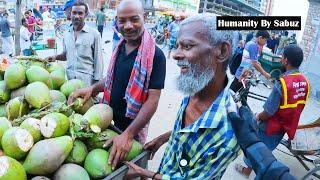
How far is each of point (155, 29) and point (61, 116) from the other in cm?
1698

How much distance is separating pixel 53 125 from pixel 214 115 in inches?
33.2

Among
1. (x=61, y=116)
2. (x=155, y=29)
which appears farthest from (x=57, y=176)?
(x=155, y=29)

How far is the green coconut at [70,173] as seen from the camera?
1695 mm

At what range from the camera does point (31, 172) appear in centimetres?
171

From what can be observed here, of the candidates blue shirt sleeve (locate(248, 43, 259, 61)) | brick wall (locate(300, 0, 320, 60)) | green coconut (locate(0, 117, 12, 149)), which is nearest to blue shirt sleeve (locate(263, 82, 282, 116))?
green coconut (locate(0, 117, 12, 149))

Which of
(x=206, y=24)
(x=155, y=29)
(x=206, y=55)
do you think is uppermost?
(x=206, y=24)

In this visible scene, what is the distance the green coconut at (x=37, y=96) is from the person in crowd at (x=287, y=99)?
2.37 m

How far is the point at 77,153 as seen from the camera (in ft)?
6.00

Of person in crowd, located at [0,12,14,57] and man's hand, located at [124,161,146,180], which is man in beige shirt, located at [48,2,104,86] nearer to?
man's hand, located at [124,161,146,180]

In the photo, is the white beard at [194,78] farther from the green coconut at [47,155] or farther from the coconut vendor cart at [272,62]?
the coconut vendor cart at [272,62]

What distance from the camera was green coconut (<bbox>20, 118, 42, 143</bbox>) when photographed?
1.80 metres

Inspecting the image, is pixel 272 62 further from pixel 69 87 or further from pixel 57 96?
pixel 57 96

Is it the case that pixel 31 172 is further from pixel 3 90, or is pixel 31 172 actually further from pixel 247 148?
pixel 247 148

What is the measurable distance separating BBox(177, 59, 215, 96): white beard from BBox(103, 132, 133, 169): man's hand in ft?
1.56
